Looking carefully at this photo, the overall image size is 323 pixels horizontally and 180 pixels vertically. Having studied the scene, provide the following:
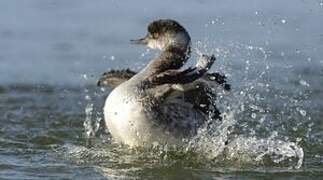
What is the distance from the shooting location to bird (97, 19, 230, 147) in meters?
9.04

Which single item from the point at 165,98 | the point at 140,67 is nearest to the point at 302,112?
the point at 140,67

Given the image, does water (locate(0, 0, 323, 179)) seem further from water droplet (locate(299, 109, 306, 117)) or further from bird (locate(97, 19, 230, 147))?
bird (locate(97, 19, 230, 147))

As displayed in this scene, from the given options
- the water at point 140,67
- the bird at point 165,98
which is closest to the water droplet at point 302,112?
the water at point 140,67

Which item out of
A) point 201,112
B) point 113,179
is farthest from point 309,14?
point 113,179

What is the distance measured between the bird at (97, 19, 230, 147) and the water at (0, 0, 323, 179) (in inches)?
5.9

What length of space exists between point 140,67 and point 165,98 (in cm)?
410

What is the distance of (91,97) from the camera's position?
1234 cm

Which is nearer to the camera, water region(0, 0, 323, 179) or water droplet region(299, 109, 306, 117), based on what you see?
water region(0, 0, 323, 179)

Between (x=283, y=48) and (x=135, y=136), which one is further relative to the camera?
(x=283, y=48)

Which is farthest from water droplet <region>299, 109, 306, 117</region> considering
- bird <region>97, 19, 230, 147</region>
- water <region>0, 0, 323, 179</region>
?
bird <region>97, 19, 230, 147</region>

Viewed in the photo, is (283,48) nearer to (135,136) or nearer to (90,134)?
(90,134)

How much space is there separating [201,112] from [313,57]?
4803mm

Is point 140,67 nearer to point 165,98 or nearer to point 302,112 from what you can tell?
point 302,112

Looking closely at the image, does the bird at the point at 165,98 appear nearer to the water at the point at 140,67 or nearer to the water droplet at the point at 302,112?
the water at the point at 140,67
